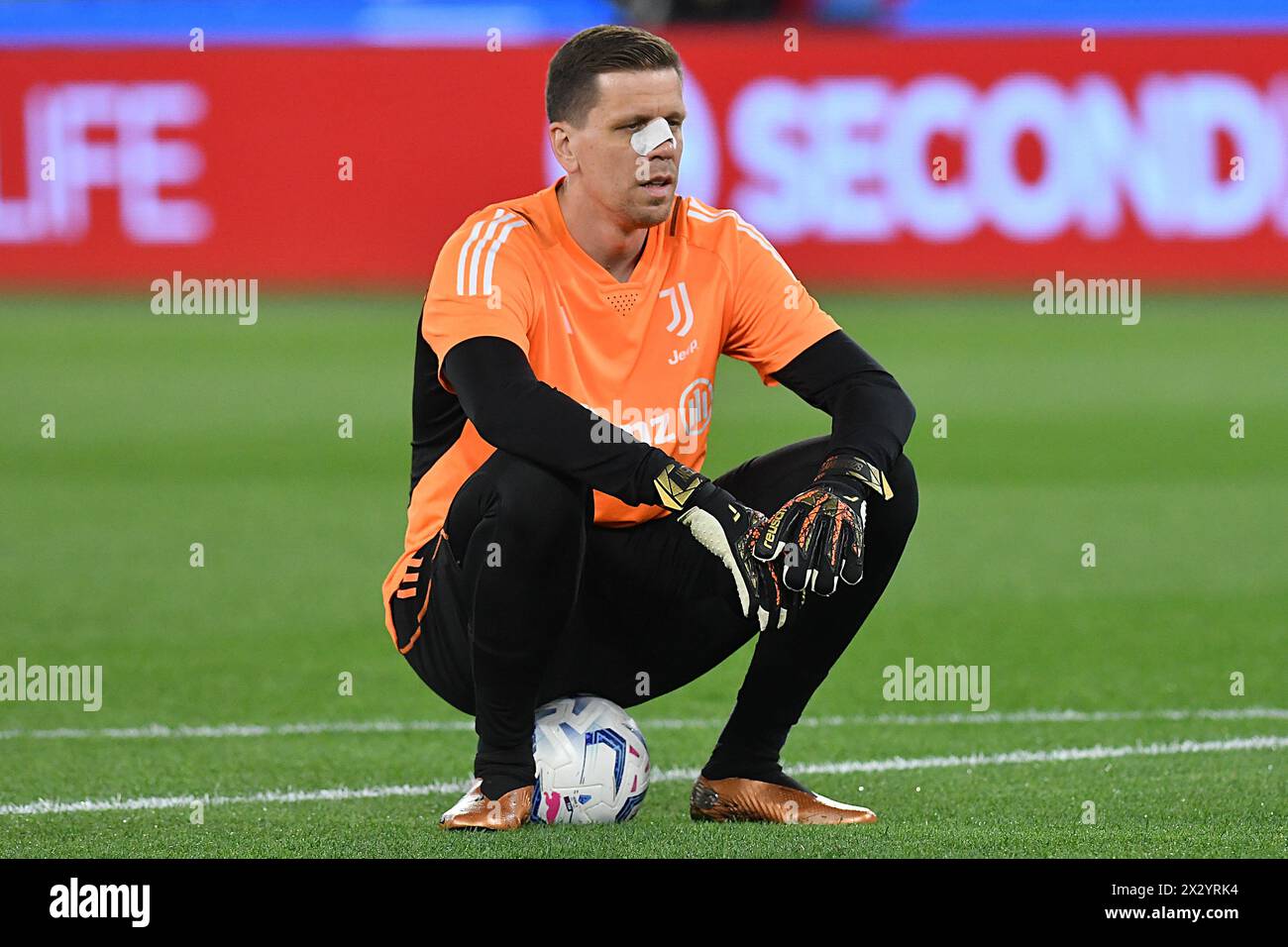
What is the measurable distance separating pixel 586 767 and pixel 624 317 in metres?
0.97

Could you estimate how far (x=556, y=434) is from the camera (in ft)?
14.0

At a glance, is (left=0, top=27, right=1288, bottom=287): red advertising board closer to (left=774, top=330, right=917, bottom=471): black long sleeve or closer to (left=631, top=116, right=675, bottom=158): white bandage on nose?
(left=774, top=330, right=917, bottom=471): black long sleeve

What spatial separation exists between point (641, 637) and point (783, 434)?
7.37 metres

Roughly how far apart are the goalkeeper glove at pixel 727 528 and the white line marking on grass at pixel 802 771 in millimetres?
1009

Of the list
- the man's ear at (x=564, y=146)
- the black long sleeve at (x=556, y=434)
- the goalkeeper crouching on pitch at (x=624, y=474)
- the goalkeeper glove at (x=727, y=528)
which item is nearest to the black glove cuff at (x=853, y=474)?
the goalkeeper crouching on pitch at (x=624, y=474)

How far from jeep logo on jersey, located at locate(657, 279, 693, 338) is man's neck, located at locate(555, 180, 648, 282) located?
10 centimetres

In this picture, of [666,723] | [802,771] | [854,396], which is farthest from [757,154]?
[854,396]

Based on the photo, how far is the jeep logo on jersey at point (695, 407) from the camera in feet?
15.5

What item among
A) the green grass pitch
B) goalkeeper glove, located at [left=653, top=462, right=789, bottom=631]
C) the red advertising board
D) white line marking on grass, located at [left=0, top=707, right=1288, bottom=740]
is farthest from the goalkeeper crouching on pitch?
the red advertising board

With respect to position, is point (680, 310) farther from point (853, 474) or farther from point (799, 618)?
point (799, 618)

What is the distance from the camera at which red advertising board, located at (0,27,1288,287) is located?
16969mm

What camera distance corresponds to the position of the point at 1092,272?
57.0ft

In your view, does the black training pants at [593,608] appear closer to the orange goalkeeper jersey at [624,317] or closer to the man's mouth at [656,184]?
the orange goalkeeper jersey at [624,317]
